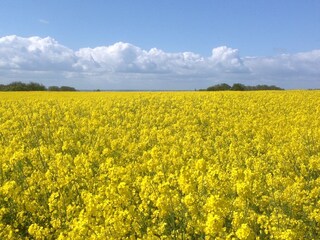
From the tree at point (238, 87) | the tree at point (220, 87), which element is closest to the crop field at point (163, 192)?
the tree at point (238, 87)

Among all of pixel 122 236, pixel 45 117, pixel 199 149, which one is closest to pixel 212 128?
pixel 199 149

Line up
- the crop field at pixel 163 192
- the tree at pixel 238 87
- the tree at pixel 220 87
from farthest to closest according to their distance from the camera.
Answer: the tree at pixel 220 87
the tree at pixel 238 87
the crop field at pixel 163 192

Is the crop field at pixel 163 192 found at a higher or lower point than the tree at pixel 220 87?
lower

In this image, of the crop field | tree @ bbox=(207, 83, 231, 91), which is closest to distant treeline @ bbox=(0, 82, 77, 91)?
tree @ bbox=(207, 83, 231, 91)

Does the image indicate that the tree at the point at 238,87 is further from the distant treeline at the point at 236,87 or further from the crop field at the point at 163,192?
the crop field at the point at 163,192

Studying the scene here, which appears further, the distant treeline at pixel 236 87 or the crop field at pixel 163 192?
the distant treeline at pixel 236 87

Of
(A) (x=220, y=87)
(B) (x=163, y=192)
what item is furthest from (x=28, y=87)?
(B) (x=163, y=192)

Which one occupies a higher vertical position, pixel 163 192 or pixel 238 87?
pixel 238 87

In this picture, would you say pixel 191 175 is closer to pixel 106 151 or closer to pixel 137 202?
pixel 137 202

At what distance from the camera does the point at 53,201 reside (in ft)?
19.1

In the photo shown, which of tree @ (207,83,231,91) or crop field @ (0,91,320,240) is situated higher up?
tree @ (207,83,231,91)

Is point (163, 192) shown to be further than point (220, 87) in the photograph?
No

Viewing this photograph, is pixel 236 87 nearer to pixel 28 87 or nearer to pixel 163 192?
pixel 28 87

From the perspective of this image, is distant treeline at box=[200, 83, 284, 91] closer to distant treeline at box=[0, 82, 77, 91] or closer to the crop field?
distant treeline at box=[0, 82, 77, 91]
